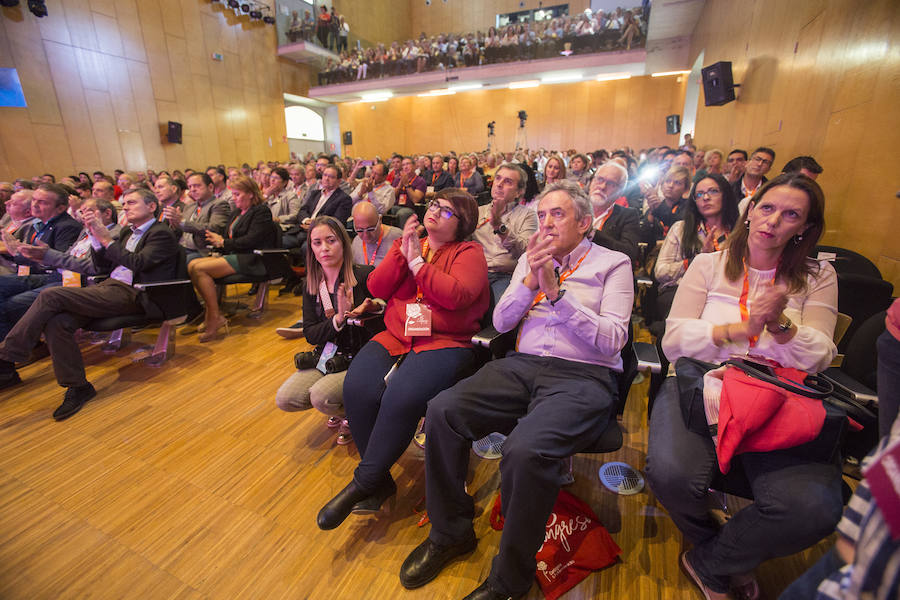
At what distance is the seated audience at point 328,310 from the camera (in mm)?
1864

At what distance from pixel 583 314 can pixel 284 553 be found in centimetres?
143

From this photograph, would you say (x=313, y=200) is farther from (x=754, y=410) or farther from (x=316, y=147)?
(x=316, y=147)

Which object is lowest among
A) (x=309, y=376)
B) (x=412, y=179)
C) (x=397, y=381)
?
(x=309, y=376)

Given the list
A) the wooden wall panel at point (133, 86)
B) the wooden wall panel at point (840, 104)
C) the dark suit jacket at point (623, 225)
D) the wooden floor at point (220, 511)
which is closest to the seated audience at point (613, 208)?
the dark suit jacket at point (623, 225)

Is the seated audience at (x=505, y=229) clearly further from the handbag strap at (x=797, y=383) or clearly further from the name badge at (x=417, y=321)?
the handbag strap at (x=797, y=383)

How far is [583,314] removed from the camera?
1381 mm

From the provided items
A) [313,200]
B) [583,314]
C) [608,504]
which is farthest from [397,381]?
[313,200]

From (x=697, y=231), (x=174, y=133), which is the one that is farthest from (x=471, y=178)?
(x=174, y=133)

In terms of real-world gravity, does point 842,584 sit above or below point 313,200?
below

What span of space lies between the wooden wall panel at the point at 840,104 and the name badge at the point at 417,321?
2550 millimetres

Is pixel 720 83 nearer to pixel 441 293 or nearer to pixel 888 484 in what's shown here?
pixel 441 293

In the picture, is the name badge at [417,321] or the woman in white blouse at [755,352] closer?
the woman in white blouse at [755,352]

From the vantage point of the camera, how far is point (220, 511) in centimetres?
164

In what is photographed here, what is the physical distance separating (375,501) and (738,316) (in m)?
1.54
